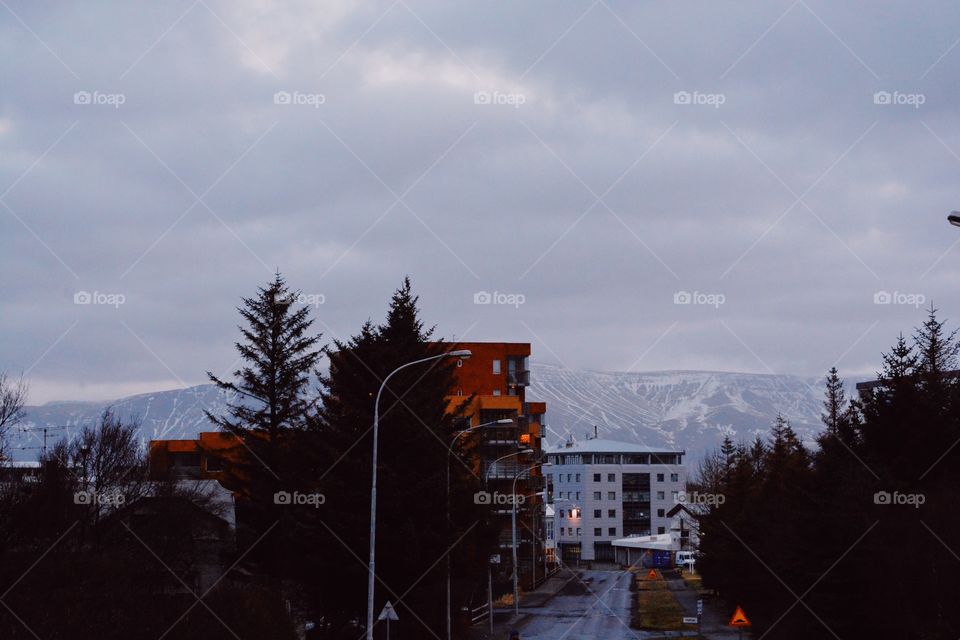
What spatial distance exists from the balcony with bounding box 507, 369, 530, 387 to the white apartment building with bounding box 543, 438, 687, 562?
2790 inches

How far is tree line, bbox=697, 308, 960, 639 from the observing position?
105 feet

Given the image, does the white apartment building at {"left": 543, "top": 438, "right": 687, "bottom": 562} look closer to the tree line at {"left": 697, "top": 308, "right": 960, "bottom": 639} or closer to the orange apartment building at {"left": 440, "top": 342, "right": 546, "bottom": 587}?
the orange apartment building at {"left": 440, "top": 342, "right": 546, "bottom": 587}

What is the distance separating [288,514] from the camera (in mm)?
49062

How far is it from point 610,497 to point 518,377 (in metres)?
77.0

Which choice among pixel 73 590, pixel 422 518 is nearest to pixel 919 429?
pixel 422 518

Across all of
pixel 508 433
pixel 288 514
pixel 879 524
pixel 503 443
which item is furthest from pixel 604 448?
pixel 879 524

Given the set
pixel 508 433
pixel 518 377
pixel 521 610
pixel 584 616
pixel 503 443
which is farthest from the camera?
pixel 518 377

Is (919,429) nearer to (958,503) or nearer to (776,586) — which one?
(958,503)

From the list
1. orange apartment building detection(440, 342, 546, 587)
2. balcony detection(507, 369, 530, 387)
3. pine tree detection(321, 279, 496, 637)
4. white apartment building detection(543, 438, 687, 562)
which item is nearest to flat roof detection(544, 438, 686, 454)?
white apartment building detection(543, 438, 687, 562)

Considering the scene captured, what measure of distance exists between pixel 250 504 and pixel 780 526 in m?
23.2

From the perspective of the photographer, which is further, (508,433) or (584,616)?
(508,433)

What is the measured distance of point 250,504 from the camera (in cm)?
5300

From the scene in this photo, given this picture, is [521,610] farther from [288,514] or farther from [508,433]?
[288,514]

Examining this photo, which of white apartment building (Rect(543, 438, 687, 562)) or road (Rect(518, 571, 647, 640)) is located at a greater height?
white apartment building (Rect(543, 438, 687, 562))
